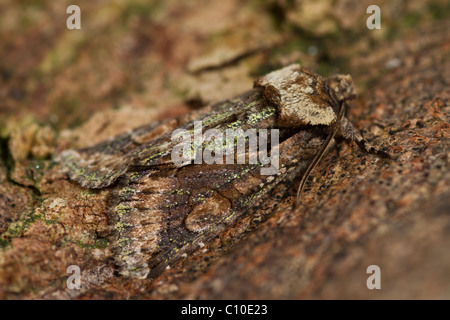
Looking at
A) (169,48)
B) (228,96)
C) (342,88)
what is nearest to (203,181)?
(342,88)

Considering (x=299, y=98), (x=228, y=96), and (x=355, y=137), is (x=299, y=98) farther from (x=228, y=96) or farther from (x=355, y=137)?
(x=228, y=96)

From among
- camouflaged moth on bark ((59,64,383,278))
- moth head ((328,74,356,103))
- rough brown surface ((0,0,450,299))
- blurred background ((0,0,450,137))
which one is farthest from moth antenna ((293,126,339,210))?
blurred background ((0,0,450,137))

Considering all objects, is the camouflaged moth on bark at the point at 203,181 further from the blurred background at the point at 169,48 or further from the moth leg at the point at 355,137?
the blurred background at the point at 169,48

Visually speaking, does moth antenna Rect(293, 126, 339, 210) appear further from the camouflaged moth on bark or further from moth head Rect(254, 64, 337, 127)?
A: moth head Rect(254, 64, 337, 127)

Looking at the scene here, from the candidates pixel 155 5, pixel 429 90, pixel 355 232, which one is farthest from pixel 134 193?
pixel 155 5

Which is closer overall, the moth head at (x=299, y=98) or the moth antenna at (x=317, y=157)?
the moth head at (x=299, y=98)

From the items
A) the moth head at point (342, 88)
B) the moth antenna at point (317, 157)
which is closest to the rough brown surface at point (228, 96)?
the moth antenna at point (317, 157)
